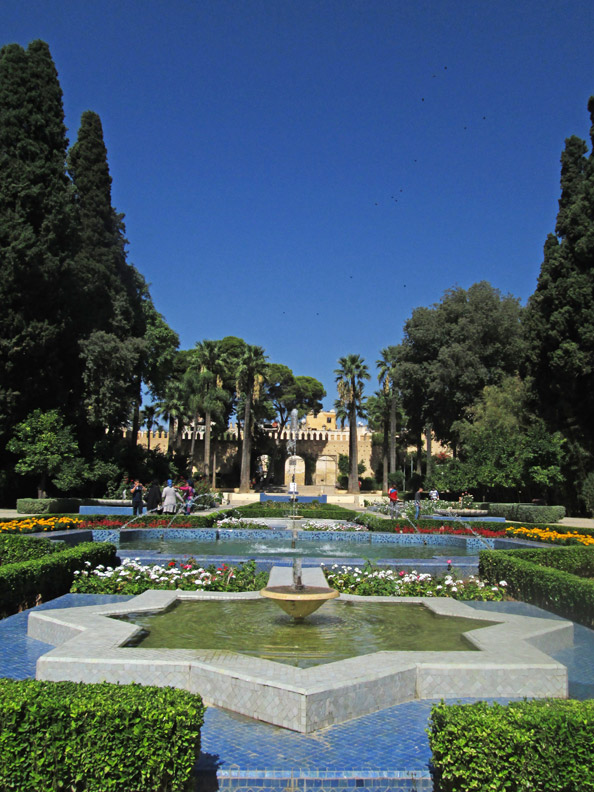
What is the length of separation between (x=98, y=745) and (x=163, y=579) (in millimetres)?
5064

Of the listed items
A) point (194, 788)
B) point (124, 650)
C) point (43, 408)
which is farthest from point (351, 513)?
point (194, 788)

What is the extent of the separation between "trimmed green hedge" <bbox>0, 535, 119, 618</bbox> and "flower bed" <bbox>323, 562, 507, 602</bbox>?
3224mm

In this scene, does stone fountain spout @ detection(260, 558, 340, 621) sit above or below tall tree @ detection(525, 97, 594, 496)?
below

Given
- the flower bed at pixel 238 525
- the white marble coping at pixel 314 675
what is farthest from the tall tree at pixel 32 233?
the white marble coping at pixel 314 675

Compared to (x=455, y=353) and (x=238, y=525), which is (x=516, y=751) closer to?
(x=238, y=525)

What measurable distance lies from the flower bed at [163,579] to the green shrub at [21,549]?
25.1 inches

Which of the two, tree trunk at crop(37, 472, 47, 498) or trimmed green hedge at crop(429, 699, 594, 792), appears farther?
tree trunk at crop(37, 472, 47, 498)

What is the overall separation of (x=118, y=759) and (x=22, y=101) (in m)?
24.2

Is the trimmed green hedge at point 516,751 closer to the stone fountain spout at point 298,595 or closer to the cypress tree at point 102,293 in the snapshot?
the stone fountain spout at point 298,595

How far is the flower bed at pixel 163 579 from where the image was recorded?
7566mm

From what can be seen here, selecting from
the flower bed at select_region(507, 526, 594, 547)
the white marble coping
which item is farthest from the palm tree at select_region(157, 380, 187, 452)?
the white marble coping

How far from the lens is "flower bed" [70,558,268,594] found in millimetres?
7566

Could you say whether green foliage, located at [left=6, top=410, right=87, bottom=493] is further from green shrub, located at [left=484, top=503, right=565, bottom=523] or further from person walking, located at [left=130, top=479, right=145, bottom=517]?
green shrub, located at [left=484, top=503, right=565, bottom=523]

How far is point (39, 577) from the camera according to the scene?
7133 mm
